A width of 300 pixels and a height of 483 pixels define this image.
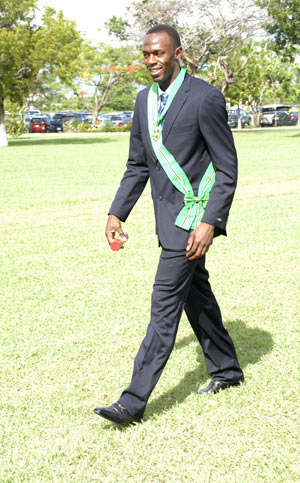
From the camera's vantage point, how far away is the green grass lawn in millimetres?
3279

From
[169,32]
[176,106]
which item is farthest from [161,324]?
[169,32]

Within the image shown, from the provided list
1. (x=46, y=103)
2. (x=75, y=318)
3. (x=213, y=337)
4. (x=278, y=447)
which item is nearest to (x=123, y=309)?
(x=75, y=318)

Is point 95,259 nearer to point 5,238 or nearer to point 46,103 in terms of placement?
point 5,238

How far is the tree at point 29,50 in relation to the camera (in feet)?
108

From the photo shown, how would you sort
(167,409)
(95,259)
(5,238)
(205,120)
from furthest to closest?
(5,238) → (95,259) → (167,409) → (205,120)

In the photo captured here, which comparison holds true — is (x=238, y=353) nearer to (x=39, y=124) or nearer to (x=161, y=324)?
(x=161, y=324)

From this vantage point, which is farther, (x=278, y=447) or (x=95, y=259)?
(x=95, y=259)

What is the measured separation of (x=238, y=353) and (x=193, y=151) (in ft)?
5.86

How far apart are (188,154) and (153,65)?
458mm

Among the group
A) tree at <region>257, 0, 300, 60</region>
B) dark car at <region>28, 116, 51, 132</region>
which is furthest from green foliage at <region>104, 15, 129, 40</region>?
tree at <region>257, 0, 300, 60</region>

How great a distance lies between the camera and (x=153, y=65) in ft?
10.8

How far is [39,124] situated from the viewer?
53.7 meters

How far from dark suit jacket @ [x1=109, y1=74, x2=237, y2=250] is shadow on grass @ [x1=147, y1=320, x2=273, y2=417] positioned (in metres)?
1.00

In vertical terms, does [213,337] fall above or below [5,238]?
above
